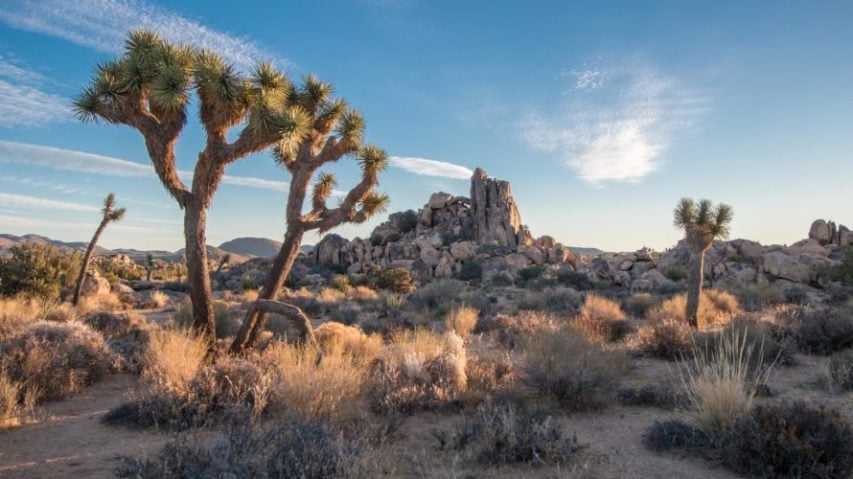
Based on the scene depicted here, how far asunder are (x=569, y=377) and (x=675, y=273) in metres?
25.8

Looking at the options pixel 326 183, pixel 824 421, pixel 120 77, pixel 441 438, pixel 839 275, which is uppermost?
pixel 120 77

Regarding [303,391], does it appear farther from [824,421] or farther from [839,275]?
[839,275]

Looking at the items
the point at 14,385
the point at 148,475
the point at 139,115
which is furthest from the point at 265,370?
the point at 139,115

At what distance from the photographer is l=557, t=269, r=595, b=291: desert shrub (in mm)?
28531

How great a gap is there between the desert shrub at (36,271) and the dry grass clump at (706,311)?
20.1 m

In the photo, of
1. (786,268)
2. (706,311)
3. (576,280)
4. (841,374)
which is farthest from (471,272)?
(841,374)

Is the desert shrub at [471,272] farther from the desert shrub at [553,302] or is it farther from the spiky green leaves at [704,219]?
the spiky green leaves at [704,219]

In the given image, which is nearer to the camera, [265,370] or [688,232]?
[265,370]

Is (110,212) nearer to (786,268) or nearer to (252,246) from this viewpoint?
(786,268)

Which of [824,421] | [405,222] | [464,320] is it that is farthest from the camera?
[405,222]

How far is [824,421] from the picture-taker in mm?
4531

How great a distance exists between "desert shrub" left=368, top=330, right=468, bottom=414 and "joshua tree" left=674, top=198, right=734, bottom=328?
28.0 feet

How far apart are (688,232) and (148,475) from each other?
1421 centimetres

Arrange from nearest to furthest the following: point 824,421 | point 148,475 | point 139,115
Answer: point 148,475, point 824,421, point 139,115
